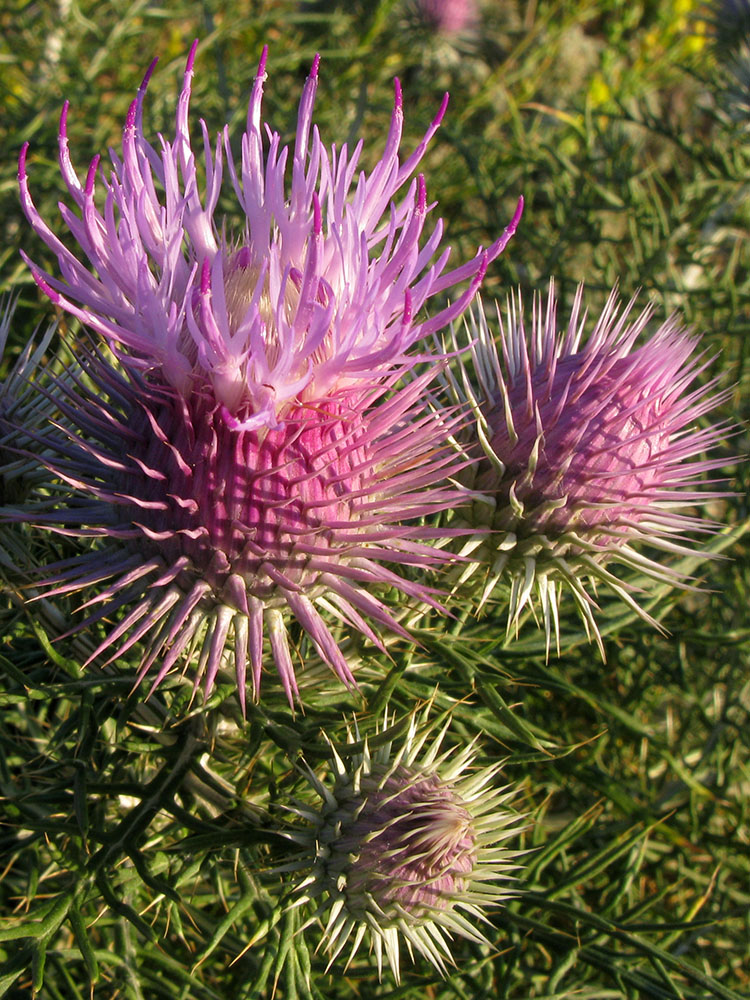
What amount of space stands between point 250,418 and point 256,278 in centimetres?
40

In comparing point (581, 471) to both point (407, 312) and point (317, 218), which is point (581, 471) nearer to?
point (407, 312)

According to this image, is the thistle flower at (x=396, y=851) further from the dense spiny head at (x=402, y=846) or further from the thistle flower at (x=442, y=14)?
the thistle flower at (x=442, y=14)

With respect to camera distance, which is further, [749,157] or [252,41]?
[252,41]

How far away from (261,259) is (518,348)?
754mm

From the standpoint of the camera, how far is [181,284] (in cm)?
175

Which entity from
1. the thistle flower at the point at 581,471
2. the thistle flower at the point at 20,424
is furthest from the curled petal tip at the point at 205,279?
the thistle flower at the point at 581,471

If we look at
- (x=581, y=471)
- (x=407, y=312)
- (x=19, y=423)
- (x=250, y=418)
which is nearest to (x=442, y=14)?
(x=581, y=471)

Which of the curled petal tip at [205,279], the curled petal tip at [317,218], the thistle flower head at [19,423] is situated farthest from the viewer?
the thistle flower head at [19,423]

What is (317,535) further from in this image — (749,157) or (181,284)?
(749,157)

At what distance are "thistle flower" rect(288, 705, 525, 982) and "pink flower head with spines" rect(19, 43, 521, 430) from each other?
849mm

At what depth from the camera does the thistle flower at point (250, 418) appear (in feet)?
5.21


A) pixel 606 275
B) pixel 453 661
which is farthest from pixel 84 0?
pixel 453 661

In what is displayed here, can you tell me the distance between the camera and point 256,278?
1.77 meters

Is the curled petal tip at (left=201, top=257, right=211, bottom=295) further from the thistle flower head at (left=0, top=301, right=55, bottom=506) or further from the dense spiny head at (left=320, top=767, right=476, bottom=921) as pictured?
the dense spiny head at (left=320, top=767, right=476, bottom=921)
